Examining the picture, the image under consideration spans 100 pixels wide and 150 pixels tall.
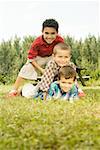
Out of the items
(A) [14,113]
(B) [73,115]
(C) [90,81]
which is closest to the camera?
(B) [73,115]

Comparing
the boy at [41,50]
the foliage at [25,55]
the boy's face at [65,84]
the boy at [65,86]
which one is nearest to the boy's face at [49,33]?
the boy at [41,50]

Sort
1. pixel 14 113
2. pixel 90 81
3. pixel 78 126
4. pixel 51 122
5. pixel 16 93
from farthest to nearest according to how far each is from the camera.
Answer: pixel 90 81
pixel 16 93
pixel 14 113
pixel 51 122
pixel 78 126

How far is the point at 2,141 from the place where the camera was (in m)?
3.75

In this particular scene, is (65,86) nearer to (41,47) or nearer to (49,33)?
(49,33)

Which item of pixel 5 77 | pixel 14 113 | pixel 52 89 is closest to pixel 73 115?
pixel 14 113

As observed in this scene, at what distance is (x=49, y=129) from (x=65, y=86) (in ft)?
12.0

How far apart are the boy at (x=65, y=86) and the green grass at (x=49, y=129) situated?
195cm

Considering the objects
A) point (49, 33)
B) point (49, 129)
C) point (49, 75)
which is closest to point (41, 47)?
point (49, 33)

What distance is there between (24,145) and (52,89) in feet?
14.0

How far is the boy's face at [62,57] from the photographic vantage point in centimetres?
828

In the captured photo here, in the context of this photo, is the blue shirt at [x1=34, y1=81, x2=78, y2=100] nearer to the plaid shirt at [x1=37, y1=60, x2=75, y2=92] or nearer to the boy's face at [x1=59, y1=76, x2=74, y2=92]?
the boy's face at [x1=59, y1=76, x2=74, y2=92]

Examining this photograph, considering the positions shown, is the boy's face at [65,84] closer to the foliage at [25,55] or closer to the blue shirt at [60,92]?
the blue shirt at [60,92]

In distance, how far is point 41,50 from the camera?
31.1ft

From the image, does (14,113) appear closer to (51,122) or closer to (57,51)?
(51,122)
